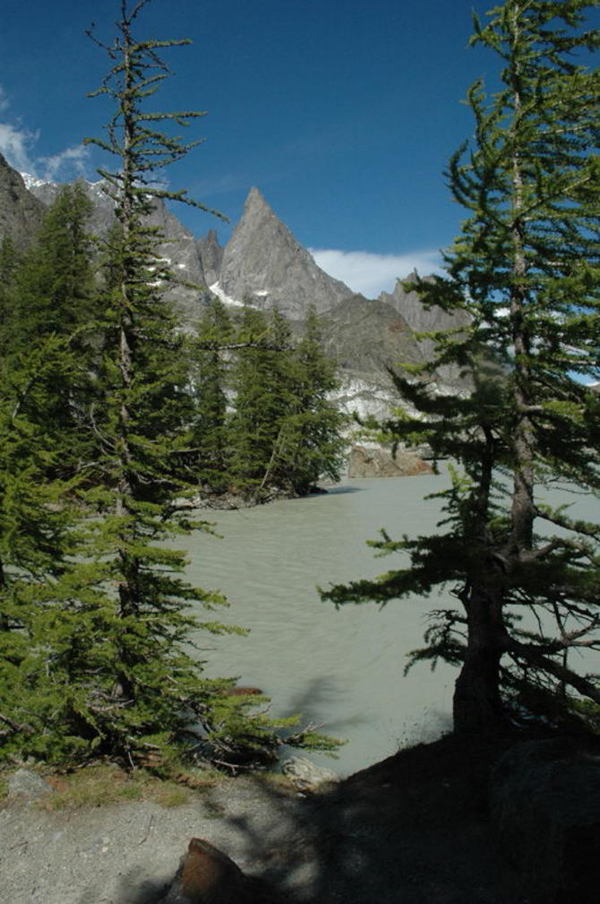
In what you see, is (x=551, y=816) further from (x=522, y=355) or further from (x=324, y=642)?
(x=324, y=642)

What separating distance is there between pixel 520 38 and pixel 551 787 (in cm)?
806

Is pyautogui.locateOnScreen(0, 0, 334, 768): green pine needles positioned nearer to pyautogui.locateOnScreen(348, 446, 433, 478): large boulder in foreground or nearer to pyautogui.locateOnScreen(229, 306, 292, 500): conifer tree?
pyautogui.locateOnScreen(229, 306, 292, 500): conifer tree

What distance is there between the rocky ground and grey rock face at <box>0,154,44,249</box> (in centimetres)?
9782

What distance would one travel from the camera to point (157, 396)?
26.2 feet

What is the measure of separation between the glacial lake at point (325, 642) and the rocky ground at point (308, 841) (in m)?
2.13

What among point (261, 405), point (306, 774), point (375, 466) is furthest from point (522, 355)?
point (375, 466)

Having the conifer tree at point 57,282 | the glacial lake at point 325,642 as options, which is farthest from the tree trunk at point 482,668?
the conifer tree at point 57,282

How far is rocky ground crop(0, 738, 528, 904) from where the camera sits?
4.88 m

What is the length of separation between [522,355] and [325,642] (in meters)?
10.6

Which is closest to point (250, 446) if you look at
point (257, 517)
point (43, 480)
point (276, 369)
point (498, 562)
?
point (276, 369)

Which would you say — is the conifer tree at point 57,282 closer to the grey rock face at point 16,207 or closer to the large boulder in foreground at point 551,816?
the large boulder in foreground at point 551,816

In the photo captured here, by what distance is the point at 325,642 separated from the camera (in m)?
14.4

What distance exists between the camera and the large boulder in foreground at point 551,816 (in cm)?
389

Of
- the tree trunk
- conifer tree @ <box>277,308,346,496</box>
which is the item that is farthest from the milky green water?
conifer tree @ <box>277,308,346,496</box>
